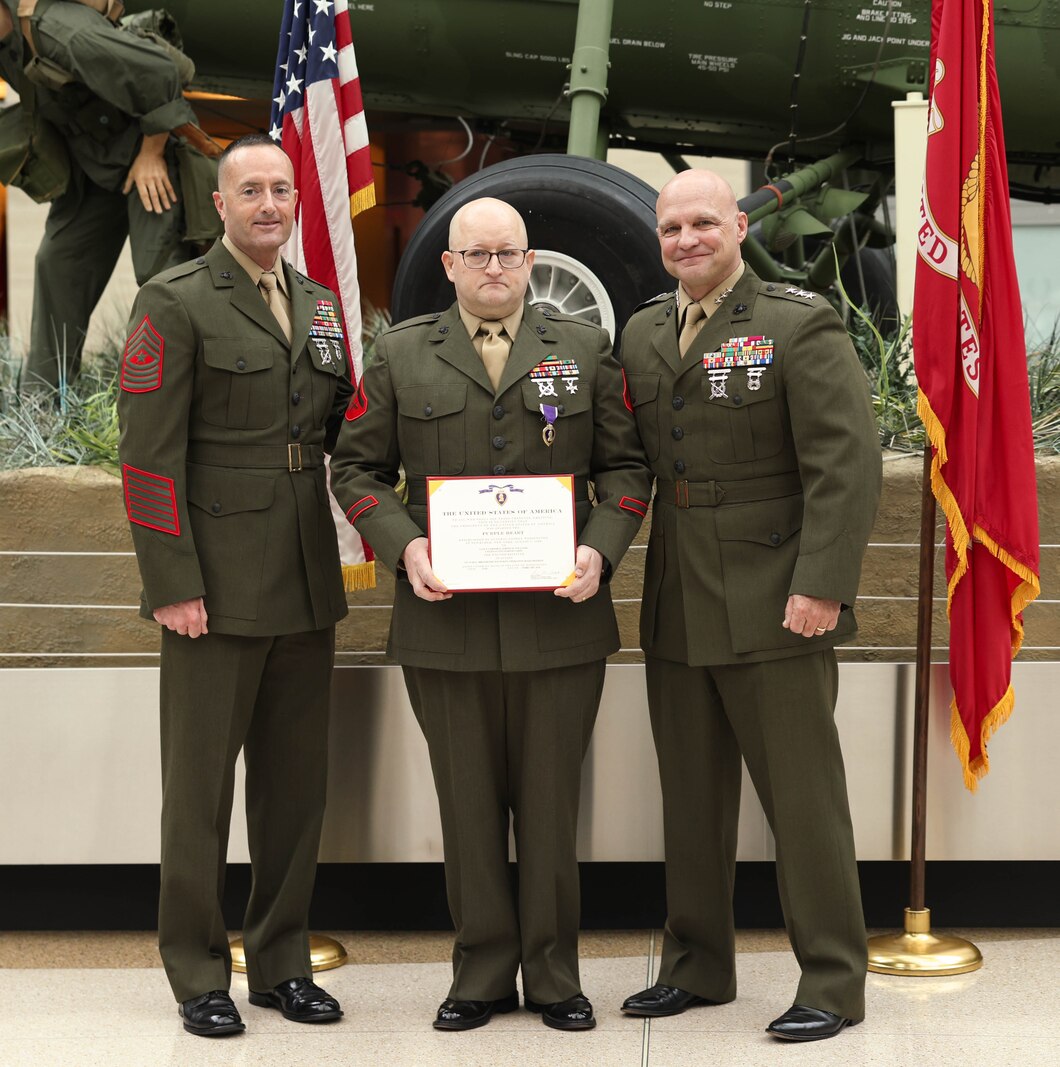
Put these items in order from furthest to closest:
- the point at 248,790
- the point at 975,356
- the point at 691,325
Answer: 1. the point at 975,356
2. the point at 248,790
3. the point at 691,325

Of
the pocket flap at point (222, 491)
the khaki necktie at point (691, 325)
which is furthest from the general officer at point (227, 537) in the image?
the khaki necktie at point (691, 325)

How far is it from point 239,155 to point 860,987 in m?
2.17

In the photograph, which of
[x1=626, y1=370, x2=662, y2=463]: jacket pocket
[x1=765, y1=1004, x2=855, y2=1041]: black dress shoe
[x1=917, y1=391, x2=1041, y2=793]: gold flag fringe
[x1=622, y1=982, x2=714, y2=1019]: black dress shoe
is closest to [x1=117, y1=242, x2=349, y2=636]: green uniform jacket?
[x1=626, y1=370, x2=662, y2=463]: jacket pocket

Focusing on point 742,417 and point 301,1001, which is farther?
point 301,1001

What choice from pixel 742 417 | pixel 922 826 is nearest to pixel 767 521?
pixel 742 417

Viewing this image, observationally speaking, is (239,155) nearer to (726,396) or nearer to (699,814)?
(726,396)

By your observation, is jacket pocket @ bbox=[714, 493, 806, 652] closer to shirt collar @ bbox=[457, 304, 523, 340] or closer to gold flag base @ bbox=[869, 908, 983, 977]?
shirt collar @ bbox=[457, 304, 523, 340]

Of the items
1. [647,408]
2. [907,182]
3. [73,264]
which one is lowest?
[647,408]

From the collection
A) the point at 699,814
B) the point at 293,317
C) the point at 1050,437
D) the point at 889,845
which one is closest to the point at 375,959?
the point at 699,814

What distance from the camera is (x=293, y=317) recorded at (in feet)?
10.3

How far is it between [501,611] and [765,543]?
1.84 feet

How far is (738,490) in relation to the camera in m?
3.01

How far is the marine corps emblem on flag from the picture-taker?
2955 millimetres

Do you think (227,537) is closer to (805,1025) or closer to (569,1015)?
(569,1015)
